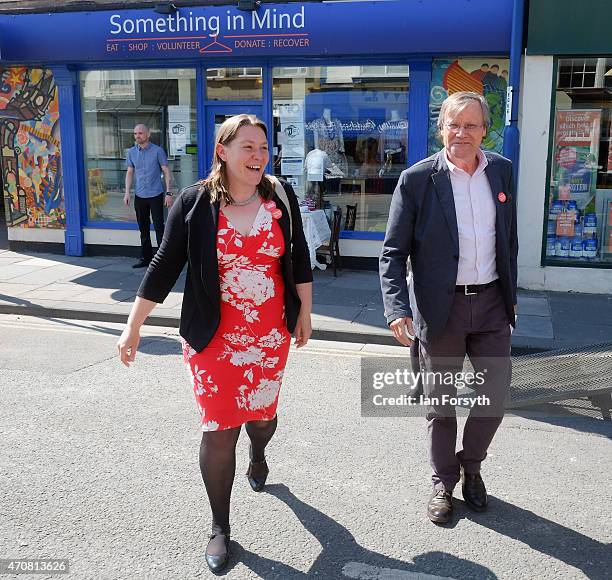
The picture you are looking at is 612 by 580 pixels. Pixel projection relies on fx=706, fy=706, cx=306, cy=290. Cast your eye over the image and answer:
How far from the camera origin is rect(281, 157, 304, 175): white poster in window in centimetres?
1002

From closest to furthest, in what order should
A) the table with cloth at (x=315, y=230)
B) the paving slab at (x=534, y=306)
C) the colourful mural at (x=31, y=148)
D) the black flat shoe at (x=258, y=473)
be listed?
1. the black flat shoe at (x=258, y=473)
2. the paving slab at (x=534, y=306)
3. the table with cloth at (x=315, y=230)
4. the colourful mural at (x=31, y=148)

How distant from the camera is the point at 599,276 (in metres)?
8.50

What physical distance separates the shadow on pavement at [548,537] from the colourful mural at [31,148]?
9165 millimetres

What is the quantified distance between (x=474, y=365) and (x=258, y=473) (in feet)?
4.12

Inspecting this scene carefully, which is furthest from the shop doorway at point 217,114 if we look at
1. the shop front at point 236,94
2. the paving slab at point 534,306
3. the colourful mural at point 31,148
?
the paving slab at point 534,306

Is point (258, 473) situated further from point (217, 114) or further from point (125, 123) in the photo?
point (125, 123)

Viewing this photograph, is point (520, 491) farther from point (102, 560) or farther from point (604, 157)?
point (604, 157)

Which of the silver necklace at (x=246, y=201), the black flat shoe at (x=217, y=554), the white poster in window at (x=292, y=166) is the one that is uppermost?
the white poster in window at (x=292, y=166)

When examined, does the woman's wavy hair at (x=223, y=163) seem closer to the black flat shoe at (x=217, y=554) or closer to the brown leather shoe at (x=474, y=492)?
the black flat shoe at (x=217, y=554)

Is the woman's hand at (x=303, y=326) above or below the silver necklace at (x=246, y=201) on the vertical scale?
below

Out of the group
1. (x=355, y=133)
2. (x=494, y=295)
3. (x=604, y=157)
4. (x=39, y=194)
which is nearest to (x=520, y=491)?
(x=494, y=295)

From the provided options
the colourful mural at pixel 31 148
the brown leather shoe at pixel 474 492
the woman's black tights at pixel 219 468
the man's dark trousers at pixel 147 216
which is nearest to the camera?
the woman's black tights at pixel 219 468

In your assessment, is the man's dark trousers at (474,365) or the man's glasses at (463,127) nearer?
the man's glasses at (463,127)

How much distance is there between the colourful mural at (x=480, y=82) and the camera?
29.1 feet
